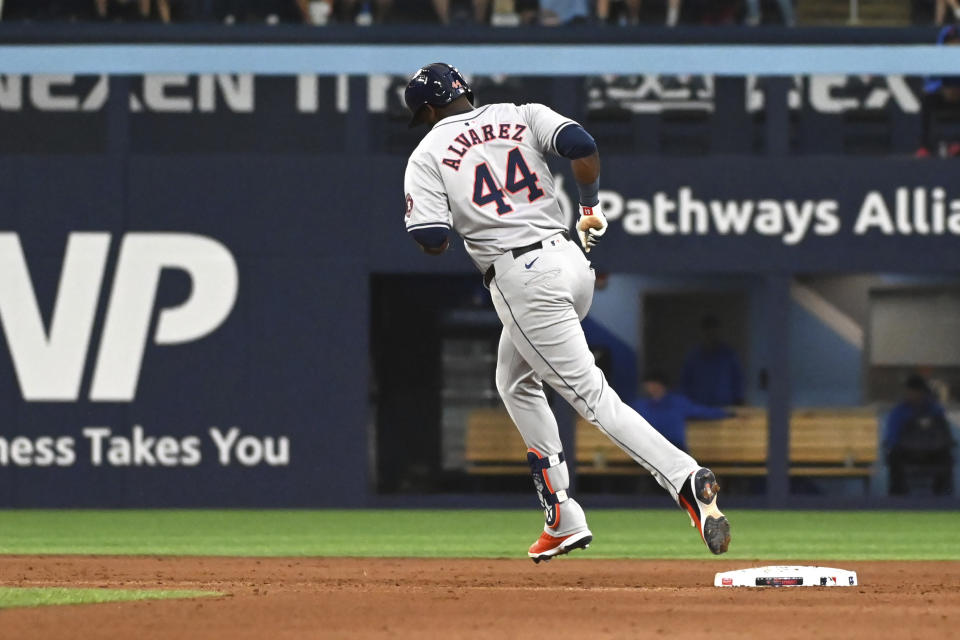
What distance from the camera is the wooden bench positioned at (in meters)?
14.4

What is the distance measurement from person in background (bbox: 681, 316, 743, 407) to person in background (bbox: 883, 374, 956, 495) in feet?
4.30

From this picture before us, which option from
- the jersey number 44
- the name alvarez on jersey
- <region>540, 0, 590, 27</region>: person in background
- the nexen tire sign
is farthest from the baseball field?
<region>540, 0, 590, 27</region>: person in background

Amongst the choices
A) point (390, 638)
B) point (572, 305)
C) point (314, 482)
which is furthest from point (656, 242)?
point (390, 638)

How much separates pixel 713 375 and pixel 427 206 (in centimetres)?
787

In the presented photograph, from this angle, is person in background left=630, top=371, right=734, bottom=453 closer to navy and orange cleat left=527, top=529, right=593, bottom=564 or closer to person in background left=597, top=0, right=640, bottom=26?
person in background left=597, top=0, right=640, bottom=26

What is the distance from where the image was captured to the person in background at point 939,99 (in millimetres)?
14109

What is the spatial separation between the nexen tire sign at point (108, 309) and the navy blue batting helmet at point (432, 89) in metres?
6.90

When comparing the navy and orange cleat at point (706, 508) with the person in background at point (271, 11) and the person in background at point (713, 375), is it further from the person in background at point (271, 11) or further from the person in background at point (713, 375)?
the person in background at point (271, 11)

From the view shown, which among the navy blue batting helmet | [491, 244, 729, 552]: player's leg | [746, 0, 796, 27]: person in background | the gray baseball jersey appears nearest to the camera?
[491, 244, 729, 552]: player's leg

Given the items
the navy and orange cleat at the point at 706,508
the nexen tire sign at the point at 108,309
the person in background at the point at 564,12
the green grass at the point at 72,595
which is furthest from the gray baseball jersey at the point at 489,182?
the person in background at the point at 564,12

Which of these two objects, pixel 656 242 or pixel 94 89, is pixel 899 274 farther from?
pixel 94 89

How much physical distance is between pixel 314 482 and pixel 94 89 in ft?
12.2

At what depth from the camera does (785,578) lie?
7.03 metres

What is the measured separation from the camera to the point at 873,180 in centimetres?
1423
